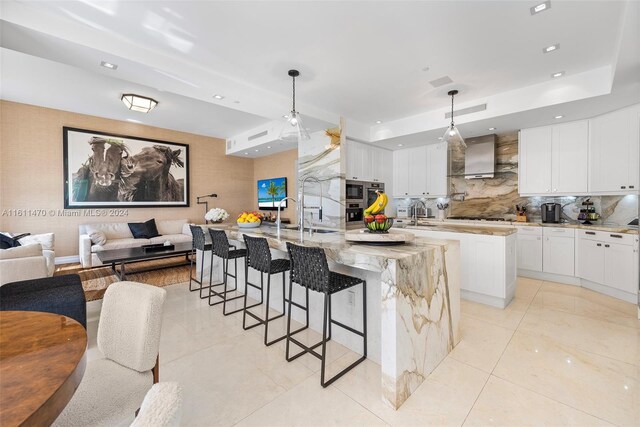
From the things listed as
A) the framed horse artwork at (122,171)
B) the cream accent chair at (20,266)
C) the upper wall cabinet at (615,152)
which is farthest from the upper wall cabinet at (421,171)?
the cream accent chair at (20,266)

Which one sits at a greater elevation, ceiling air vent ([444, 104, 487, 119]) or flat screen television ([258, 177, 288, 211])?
ceiling air vent ([444, 104, 487, 119])

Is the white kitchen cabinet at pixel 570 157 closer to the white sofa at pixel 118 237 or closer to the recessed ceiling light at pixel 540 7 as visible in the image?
the recessed ceiling light at pixel 540 7

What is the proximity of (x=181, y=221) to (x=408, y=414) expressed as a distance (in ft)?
20.6

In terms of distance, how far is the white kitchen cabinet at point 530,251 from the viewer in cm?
435

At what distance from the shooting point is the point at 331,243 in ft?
7.48

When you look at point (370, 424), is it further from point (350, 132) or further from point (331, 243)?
point (350, 132)

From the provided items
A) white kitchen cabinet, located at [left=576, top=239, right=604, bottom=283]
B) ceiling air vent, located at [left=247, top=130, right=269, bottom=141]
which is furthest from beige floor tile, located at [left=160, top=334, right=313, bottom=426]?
ceiling air vent, located at [left=247, top=130, right=269, bottom=141]

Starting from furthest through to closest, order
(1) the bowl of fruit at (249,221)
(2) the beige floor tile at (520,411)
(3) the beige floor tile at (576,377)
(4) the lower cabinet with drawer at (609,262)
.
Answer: (1) the bowl of fruit at (249,221)
(4) the lower cabinet with drawer at (609,262)
(3) the beige floor tile at (576,377)
(2) the beige floor tile at (520,411)

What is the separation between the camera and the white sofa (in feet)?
16.3

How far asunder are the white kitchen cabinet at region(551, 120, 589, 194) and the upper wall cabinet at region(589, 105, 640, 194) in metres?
0.08

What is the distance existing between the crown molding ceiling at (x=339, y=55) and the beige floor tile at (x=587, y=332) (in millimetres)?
2589

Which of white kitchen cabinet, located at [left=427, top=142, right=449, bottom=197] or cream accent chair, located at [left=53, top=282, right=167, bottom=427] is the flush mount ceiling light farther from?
white kitchen cabinet, located at [left=427, top=142, right=449, bottom=197]

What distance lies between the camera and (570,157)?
425cm

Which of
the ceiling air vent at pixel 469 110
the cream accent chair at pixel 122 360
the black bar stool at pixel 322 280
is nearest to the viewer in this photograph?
the cream accent chair at pixel 122 360
